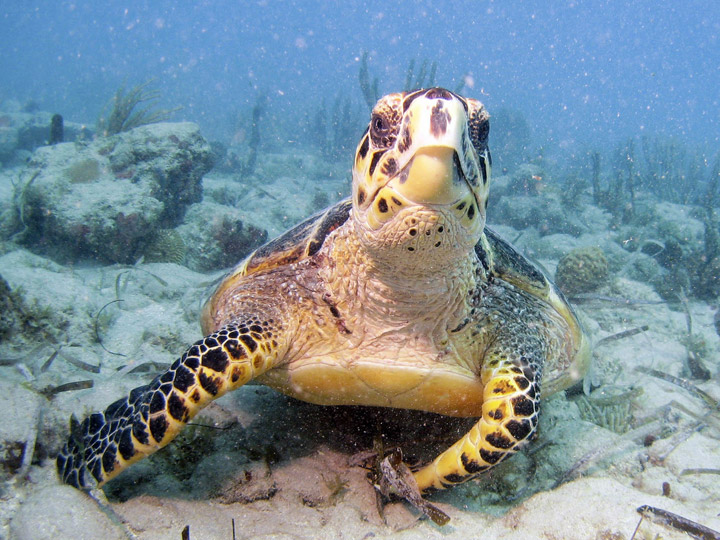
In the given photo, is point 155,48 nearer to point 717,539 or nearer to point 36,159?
point 36,159

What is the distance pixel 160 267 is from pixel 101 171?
2.25m

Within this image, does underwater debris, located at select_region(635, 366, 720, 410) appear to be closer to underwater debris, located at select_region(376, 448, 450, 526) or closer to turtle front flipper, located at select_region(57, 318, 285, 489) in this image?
underwater debris, located at select_region(376, 448, 450, 526)

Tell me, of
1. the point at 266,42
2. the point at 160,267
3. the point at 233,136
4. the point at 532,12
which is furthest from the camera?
the point at 532,12

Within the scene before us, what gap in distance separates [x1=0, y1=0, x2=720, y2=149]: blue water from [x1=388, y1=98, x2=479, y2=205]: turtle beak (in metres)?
60.4

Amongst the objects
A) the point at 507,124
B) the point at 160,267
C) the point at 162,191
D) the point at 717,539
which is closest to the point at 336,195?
the point at 162,191

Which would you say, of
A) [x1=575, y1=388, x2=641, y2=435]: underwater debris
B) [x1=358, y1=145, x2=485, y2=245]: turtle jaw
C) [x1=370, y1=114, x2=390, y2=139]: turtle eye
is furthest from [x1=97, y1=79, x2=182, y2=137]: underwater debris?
[x1=575, y1=388, x2=641, y2=435]: underwater debris

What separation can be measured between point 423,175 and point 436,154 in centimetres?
8

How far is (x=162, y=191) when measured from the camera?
6.94 metres

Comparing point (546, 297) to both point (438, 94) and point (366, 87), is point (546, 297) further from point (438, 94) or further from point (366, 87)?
point (366, 87)

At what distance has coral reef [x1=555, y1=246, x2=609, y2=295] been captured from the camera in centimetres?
612

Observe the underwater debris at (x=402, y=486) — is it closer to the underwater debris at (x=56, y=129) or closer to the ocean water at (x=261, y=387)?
the ocean water at (x=261, y=387)

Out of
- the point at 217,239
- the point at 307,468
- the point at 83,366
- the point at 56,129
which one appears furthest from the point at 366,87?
the point at 307,468

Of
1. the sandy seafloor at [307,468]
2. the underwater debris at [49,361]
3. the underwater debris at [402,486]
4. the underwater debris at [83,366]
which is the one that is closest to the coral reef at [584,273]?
the sandy seafloor at [307,468]

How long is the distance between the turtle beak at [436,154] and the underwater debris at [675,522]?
1569mm
